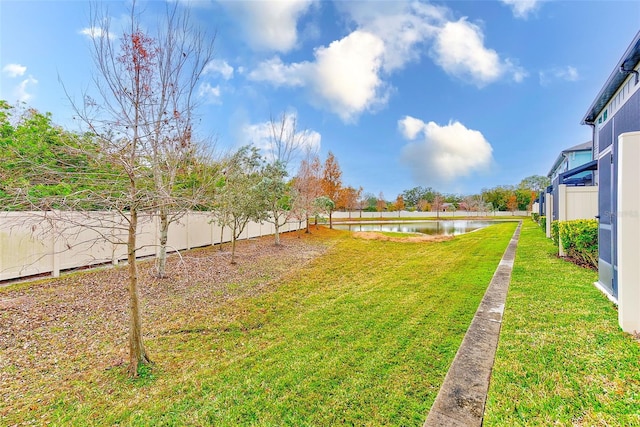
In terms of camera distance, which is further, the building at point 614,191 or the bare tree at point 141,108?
the building at point 614,191

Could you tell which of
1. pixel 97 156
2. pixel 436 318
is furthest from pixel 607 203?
pixel 97 156

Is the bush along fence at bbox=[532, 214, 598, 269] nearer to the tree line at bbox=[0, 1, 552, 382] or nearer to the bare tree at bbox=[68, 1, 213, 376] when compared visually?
the tree line at bbox=[0, 1, 552, 382]

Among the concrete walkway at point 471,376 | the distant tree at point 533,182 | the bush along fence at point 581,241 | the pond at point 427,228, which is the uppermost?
the distant tree at point 533,182

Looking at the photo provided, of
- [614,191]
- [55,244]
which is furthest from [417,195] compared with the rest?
[55,244]

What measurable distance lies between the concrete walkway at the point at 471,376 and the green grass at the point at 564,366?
0.29 feet

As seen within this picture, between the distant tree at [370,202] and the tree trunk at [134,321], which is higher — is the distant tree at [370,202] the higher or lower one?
the higher one

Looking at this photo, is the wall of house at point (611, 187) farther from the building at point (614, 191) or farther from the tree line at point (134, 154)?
the tree line at point (134, 154)

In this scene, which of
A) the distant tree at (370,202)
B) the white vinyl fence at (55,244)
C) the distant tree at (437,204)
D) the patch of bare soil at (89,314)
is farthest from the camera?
the distant tree at (370,202)

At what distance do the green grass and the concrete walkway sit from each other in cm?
9

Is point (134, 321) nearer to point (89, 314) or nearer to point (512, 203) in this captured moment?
point (89, 314)

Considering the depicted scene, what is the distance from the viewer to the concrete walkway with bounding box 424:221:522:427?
216cm

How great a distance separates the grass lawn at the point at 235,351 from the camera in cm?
234

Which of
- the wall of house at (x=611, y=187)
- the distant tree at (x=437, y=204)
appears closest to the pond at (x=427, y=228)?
the wall of house at (x=611, y=187)

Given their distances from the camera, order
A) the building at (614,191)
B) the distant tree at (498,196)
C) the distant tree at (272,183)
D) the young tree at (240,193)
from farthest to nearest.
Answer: the distant tree at (498,196), the distant tree at (272,183), the young tree at (240,193), the building at (614,191)
